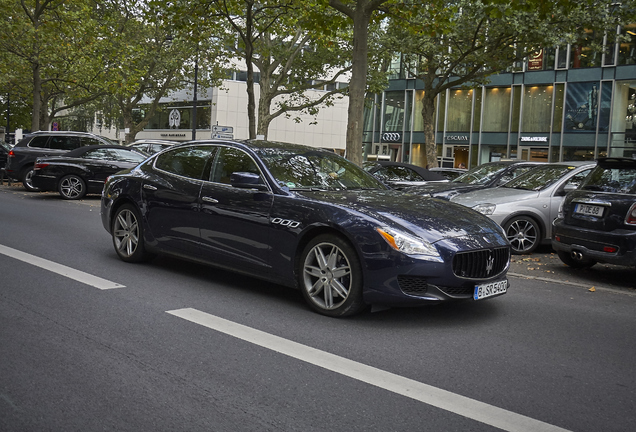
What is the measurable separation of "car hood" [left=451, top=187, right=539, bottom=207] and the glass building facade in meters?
21.4

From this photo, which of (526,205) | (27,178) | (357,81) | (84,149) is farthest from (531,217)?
(27,178)

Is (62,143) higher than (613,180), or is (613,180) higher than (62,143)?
(62,143)

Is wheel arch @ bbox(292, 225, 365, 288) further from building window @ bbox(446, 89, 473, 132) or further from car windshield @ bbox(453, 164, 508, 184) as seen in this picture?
building window @ bbox(446, 89, 473, 132)

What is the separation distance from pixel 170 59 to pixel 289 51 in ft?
26.6

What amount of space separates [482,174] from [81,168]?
11.0m

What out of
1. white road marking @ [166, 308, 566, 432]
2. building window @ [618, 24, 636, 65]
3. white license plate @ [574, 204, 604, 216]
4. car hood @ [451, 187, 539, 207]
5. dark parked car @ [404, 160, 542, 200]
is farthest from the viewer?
building window @ [618, 24, 636, 65]

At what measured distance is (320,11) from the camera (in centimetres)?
1786

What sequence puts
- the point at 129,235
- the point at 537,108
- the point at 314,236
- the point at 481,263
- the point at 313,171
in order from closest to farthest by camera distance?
1. the point at 481,263
2. the point at 314,236
3. the point at 313,171
4. the point at 129,235
5. the point at 537,108

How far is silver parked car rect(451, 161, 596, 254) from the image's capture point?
35.0 feet

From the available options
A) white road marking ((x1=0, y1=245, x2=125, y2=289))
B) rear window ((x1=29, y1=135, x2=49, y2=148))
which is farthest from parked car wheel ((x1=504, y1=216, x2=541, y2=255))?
rear window ((x1=29, y1=135, x2=49, y2=148))

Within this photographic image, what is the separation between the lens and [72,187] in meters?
18.7

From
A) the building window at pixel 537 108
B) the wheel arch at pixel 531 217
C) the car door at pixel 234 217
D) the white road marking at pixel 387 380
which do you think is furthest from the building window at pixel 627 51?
the white road marking at pixel 387 380

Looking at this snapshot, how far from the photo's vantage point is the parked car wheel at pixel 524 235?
426 inches

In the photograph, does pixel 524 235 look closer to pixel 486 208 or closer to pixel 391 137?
pixel 486 208
